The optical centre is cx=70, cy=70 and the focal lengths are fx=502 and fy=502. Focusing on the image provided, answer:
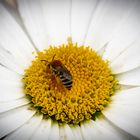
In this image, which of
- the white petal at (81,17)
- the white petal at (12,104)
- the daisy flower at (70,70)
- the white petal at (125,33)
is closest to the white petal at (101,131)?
the daisy flower at (70,70)

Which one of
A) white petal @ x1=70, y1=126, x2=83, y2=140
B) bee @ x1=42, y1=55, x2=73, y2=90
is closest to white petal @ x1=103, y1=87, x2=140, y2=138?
white petal @ x1=70, y1=126, x2=83, y2=140

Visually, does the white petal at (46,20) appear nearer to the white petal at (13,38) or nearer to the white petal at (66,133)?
the white petal at (13,38)

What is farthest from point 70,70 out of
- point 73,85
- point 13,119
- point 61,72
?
point 13,119

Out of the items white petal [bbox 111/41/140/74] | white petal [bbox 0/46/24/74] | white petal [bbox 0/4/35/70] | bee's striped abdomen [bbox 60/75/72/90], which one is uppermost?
white petal [bbox 0/4/35/70]

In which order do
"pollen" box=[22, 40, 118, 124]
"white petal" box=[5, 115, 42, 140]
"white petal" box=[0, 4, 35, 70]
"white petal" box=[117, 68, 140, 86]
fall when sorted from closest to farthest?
"white petal" box=[5, 115, 42, 140], "pollen" box=[22, 40, 118, 124], "white petal" box=[117, 68, 140, 86], "white petal" box=[0, 4, 35, 70]

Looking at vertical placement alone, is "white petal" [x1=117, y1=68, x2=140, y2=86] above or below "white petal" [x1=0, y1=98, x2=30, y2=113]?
above

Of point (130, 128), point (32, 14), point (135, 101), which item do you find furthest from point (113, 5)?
point (130, 128)

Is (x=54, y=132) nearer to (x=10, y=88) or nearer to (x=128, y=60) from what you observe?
(x=10, y=88)

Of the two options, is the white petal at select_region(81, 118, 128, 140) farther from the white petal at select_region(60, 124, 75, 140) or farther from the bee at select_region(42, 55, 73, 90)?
the bee at select_region(42, 55, 73, 90)
